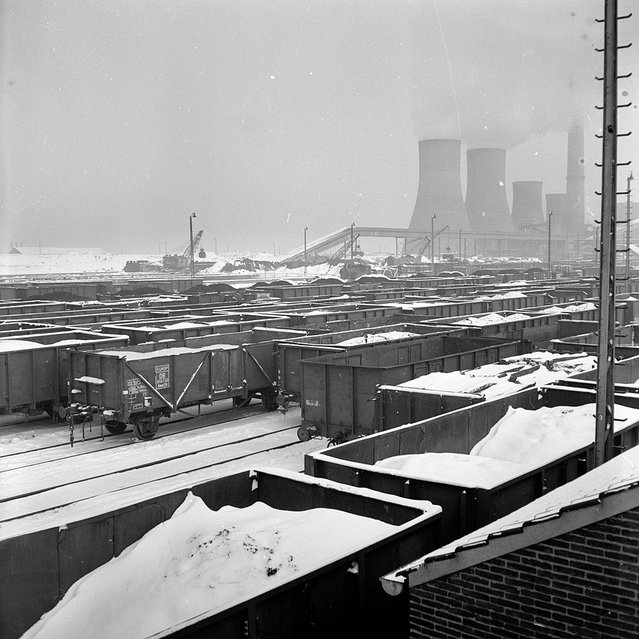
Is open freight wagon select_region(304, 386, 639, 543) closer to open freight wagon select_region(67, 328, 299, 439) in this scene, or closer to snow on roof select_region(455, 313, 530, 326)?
open freight wagon select_region(67, 328, 299, 439)

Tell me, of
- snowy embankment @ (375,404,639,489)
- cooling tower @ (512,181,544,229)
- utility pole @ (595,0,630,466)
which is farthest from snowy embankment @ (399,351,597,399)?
cooling tower @ (512,181,544,229)

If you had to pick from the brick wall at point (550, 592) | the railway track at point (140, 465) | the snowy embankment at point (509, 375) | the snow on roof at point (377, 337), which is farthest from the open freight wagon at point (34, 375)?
the brick wall at point (550, 592)

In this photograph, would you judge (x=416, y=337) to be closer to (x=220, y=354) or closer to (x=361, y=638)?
(x=220, y=354)

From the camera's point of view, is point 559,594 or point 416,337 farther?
point 416,337

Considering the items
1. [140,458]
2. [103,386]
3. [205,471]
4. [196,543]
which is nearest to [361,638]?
[196,543]

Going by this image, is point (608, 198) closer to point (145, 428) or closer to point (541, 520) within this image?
point (541, 520)

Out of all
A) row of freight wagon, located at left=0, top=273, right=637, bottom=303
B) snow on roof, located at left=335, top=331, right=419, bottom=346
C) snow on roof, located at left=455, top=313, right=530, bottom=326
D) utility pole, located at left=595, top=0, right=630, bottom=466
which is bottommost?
snow on roof, located at left=335, top=331, right=419, bottom=346

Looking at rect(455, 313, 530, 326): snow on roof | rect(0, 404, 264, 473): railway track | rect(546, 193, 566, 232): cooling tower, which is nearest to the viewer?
rect(0, 404, 264, 473): railway track

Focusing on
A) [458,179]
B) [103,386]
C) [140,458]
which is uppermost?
[458,179]
